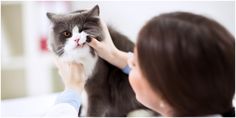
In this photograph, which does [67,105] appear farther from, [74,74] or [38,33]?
[38,33]

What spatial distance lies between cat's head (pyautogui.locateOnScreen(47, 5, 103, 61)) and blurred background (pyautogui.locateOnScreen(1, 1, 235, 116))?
0.03 metres

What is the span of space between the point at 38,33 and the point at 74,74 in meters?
0.14

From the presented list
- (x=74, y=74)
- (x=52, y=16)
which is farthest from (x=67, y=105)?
(x=52, y=16)

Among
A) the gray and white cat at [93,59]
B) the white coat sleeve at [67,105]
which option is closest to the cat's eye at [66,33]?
the gray and white cat at [93,59]

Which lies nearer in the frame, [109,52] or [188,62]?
[188,62]

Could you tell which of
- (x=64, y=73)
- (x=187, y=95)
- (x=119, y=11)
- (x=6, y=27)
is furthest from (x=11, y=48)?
(x=187, y=95)

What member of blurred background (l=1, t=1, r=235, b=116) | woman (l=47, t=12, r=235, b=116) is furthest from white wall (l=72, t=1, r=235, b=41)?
woman (l=47, t=12, r=235, b=116)

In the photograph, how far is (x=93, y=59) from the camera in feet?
2.36

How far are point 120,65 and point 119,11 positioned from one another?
0.13m

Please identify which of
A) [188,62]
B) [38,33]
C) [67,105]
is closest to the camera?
[188,62]

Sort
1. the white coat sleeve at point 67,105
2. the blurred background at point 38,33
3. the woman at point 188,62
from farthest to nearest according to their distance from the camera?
the blurred background at point 38,33 < the white coat sleeve at point 67,105 < the woman at point 188,62

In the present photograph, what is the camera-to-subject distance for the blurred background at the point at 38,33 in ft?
2.51

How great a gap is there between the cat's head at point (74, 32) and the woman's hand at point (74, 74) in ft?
0.06

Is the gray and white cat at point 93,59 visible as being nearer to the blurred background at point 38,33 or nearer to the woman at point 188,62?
the blurred background at point 38,33
